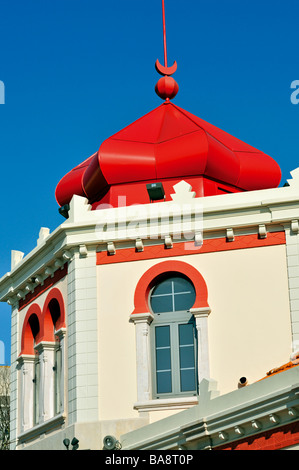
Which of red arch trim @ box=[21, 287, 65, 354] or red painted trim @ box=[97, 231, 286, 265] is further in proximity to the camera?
red arch trim @ box=[21, 287, 65, 354]

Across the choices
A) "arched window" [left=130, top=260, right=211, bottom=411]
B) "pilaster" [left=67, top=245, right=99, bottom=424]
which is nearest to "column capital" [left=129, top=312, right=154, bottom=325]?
"arched window" [left=130, top=260, right=211, bottom=411]

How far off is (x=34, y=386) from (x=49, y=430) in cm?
185

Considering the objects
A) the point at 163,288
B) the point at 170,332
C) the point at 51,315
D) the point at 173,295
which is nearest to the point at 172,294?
the point at 173,295

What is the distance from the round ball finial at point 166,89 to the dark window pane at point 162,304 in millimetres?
7190

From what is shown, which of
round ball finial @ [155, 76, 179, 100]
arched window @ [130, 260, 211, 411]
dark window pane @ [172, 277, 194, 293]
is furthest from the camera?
round ball finial @ [155, 76, 179, 100]

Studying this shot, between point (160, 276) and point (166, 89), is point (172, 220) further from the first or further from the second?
point (166, 89)

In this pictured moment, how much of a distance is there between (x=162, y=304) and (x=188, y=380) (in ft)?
5.62

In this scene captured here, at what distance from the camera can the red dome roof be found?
2091 cm

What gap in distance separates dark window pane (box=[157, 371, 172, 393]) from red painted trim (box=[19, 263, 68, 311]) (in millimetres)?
3213

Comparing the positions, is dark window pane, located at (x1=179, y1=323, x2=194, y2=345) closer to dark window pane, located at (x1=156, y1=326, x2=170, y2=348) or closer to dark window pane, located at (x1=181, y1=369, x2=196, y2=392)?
dark window pane, located at (x1=156, y1=326, x2=170, y2=348)

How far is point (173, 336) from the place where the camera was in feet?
62.0

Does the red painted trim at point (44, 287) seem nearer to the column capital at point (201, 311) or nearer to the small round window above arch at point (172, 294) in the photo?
the small round window above arch at point (172, 294)

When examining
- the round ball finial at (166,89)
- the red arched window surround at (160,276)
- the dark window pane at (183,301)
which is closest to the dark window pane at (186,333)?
the dark window pane at (183,301)

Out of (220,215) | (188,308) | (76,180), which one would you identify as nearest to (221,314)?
(188,308)
